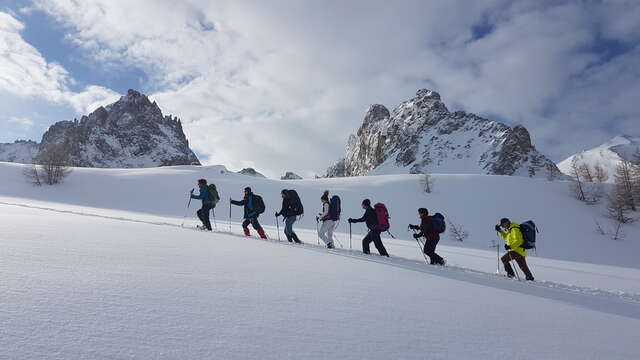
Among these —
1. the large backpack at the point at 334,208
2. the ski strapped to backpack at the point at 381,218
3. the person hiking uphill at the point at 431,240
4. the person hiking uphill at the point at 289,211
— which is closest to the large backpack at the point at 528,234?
the person hiking uphill at the point at 431,240

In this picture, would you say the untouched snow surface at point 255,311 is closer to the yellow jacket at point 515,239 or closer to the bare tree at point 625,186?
the yellow jacket at point 515,239

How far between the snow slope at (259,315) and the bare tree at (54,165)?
122ft

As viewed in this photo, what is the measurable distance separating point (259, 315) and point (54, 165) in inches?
1657

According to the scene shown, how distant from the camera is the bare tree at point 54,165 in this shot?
36188 millimetres

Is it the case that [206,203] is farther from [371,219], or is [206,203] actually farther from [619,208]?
[619,208]

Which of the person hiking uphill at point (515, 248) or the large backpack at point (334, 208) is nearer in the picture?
the person hiking uphill at point (515, 248)

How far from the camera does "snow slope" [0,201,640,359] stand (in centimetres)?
257

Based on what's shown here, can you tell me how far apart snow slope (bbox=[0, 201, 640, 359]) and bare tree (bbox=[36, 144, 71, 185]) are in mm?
37250

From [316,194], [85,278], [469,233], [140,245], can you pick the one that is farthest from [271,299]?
[316,194]

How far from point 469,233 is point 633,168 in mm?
18403

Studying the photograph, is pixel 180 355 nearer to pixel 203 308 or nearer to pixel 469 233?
pixel 203 308

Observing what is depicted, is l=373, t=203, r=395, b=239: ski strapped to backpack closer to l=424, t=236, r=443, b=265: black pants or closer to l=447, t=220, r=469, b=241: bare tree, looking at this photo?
l=424, t=236, r=443, b=265: black pants

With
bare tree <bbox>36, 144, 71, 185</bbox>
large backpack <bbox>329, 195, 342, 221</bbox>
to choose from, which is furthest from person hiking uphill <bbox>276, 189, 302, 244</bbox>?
bare tree <bbox>36, 144, 71, 185</bbox>

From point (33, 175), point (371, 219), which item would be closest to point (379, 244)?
point (371, 219)
